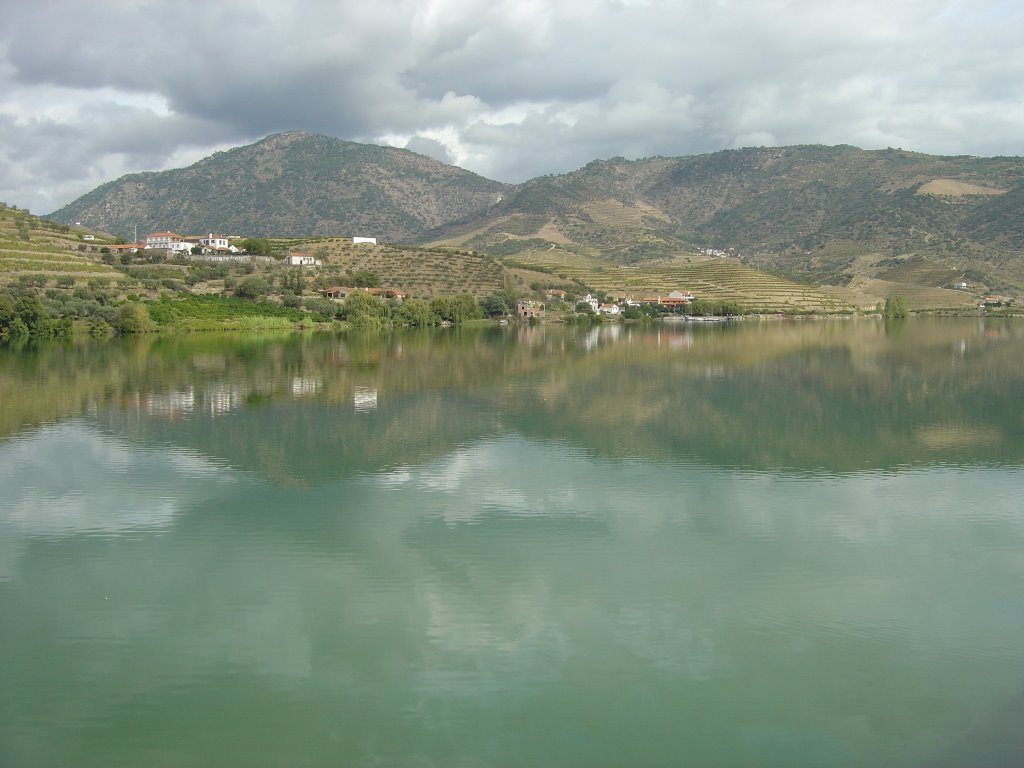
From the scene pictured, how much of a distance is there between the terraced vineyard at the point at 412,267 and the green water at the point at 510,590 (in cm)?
6414

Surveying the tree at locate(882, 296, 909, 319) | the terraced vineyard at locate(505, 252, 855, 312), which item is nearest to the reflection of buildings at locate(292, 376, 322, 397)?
the terraced vineyard at locate(505, 252, 855, 312)

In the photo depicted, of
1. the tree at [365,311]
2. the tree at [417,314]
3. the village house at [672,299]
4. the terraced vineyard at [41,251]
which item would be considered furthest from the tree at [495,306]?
the terraced vineyard at [41,251]

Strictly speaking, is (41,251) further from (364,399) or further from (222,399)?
(364,399)

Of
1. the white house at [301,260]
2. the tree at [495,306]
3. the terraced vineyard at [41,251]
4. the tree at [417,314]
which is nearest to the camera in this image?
the terraced vineyard at [41,251]

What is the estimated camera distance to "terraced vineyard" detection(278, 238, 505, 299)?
84562 mm

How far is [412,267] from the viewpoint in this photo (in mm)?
89875

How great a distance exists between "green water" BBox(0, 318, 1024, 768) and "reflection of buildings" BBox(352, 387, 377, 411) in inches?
53.6

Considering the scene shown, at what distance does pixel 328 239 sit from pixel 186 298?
32570mm

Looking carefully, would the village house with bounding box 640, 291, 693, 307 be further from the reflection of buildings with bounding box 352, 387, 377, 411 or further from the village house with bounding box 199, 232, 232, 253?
the reflection of buildings with bounding box 352, 387, 377, 411

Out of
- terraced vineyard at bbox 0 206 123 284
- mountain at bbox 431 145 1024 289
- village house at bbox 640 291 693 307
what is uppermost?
mountain at bbox 431 145 1024 289

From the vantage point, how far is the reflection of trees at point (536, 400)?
677 inches

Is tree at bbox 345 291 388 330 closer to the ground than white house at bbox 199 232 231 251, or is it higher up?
closer to the ground

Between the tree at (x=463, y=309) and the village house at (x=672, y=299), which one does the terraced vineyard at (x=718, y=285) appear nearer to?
the village house at (x=672, y=299)

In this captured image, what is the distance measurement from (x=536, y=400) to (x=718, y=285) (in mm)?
86129
